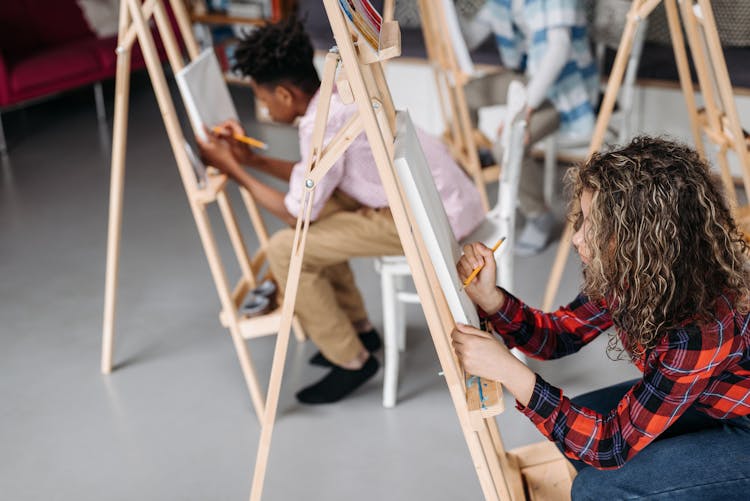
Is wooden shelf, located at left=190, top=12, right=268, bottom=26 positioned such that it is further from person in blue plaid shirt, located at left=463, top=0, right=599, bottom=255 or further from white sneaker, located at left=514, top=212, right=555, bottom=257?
white sneaker, located at left=514, top=212, right=555, bottom=257

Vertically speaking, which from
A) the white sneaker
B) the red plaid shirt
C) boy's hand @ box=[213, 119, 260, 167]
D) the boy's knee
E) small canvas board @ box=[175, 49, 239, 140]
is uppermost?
small canvas board @ box=[175, 49, 239, 140]

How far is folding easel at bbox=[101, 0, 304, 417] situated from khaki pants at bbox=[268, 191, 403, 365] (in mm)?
113

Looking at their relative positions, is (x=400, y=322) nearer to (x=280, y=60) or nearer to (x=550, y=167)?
(x=280, y=60)

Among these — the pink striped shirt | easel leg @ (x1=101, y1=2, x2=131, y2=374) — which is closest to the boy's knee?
the pink striped shirt

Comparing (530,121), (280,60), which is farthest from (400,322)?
(530,121)

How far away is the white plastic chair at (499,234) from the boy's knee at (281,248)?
250 millimetres

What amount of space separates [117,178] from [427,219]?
133 centimetres

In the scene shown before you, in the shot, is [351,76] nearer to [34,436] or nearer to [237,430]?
[237,430]

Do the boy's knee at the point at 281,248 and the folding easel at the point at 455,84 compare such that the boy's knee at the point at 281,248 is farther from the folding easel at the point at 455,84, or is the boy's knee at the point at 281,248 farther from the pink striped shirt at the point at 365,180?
the folding easel at the point at 455,84

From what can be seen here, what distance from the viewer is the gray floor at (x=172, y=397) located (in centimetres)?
225

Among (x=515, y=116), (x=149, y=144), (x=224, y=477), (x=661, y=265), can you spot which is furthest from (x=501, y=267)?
(x=149, y=144)

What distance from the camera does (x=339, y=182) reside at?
7.57ft

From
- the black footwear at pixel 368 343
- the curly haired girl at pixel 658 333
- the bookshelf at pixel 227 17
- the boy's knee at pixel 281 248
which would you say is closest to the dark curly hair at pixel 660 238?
the curly haired girl at pixel 658 333

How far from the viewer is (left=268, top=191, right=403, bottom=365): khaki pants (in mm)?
2348
